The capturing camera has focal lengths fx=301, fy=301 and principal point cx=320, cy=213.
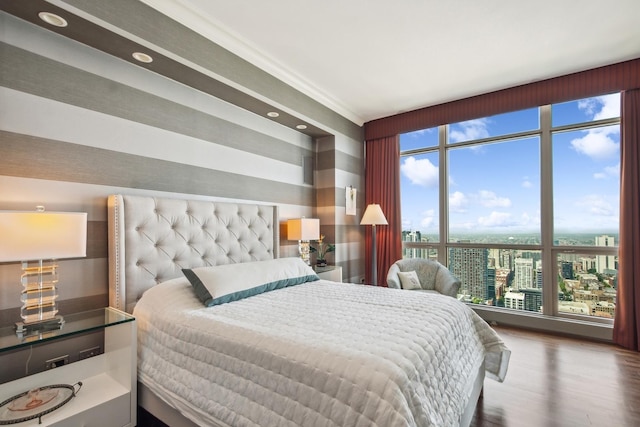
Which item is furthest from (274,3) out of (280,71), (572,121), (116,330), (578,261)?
Answer: (578,261)

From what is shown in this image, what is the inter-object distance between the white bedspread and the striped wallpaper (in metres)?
0.70

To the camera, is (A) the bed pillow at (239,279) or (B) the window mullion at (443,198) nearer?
(A) the bed pillow at (239,279)

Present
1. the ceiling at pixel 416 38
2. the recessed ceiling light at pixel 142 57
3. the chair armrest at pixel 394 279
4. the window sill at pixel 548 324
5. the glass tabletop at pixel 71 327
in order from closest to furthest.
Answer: the glass tabletop at pixel 71 327, the recessed ceiling light at pixel 142 57, the ceiling at pixel 416 38, the window sill at pixel 548 324, the chair armrest at pixel 394 279

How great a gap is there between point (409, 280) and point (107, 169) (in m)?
3.15

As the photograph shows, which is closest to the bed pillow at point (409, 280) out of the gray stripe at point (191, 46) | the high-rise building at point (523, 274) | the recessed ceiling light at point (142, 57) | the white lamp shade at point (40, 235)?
the high-rise building at point (523, 274)

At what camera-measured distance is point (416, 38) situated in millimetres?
2590

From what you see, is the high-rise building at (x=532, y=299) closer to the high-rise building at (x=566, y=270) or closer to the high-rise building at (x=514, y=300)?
the high-rise building at (x=514, y=300)

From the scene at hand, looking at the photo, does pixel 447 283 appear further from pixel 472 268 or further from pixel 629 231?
pixel 629 231

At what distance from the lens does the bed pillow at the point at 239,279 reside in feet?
6.47

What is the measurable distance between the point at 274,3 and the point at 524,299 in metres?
4.06

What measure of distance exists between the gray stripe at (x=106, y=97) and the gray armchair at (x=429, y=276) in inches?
88.1

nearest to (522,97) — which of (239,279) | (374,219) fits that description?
(374,219)

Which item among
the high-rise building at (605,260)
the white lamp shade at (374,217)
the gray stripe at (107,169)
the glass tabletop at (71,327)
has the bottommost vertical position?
the glass tabletop at (71,327)

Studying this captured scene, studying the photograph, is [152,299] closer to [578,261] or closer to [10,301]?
[10,301]
